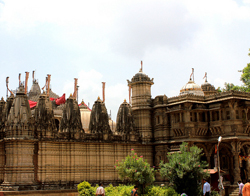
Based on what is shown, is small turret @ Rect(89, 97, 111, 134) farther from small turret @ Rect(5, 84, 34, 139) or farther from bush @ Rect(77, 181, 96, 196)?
bush @ Rect(77, 181, 96, 196)

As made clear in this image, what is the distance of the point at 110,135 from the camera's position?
121 ft

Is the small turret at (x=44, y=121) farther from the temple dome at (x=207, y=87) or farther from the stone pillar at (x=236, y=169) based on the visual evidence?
the temple dome at (x=207, y=87)

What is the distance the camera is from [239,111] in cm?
3634

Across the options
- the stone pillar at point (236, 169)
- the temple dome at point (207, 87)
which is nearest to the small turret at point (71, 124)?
the stone pillar at point (236, 169)

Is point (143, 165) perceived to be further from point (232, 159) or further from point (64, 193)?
point (232, 159)

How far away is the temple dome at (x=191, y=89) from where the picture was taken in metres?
41.6

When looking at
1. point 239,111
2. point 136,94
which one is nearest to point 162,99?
point 136,94

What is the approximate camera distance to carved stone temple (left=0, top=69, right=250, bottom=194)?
31891 millimetres

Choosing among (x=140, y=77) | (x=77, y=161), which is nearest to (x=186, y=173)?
(x=77, y=161)

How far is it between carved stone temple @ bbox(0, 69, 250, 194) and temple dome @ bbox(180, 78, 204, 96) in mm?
112

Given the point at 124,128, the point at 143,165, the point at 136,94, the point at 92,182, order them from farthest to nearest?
the point at 136,94 → the point at 124,128 → the point at 92,182 → the point at 143,165

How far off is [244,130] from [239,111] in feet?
5.96

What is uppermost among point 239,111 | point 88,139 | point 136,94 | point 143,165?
point 136,94

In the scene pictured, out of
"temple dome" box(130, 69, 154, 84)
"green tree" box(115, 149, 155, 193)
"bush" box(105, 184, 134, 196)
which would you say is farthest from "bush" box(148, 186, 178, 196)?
"temple dome" box(130, 69, 154, 84)
